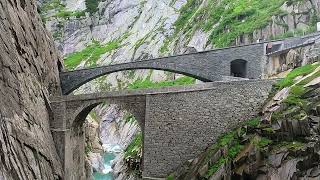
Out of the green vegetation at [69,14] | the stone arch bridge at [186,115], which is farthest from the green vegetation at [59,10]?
the stone arch bridge at [186,115]

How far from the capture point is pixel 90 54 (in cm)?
8975

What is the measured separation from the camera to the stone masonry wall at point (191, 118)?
2973 cm

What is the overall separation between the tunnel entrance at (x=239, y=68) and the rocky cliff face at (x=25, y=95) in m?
16.2

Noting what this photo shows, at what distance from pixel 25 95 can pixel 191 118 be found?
12052 mm

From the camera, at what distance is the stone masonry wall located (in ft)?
97.6

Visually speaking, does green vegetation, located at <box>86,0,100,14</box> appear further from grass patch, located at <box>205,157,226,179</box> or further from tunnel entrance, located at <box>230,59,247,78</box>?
grass patch, located at <box>205,157,226,179</box>

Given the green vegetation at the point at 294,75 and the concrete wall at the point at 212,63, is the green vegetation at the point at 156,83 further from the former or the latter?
the green vegetation at the point at 294,75

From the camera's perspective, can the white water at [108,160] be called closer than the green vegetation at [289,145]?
No

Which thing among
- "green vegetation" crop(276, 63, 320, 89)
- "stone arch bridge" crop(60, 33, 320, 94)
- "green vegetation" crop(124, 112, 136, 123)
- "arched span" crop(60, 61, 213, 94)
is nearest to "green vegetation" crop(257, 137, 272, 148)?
"green vegetation" crop(276, 63, 320, 89)

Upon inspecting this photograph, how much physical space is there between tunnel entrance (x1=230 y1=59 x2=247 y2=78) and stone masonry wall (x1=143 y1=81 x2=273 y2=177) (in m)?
7.29

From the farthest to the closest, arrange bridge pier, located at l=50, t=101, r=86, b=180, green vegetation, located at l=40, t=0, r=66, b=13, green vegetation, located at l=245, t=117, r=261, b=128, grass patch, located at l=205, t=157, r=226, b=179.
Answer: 1. green vegetation, located at l=40, t=0, r=66, b=13
2. bridge pier, located at l=50, t=101, r=86, b=180
3. green vegetation, located at l=245, t=117, r=261, b=128
4. grass patch, located at l=205, t=157, r=226, b=179

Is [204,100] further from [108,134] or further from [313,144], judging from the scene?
[108,134]

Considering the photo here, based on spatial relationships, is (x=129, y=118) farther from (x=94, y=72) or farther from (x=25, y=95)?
(x=25, y=95)

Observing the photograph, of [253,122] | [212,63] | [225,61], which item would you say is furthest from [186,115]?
[225,61]
